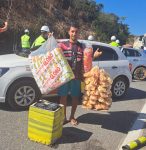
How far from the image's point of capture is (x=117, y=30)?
141 ft

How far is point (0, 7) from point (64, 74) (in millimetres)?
18610

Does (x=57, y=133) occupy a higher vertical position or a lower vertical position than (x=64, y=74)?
lower

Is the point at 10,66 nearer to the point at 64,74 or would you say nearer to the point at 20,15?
the point at 64,74

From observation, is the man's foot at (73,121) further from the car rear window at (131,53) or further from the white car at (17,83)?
the car rear window at (131,53)

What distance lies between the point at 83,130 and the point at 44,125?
1332 mm

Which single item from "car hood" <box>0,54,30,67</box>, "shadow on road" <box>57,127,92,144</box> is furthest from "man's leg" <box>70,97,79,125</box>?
"car hood" <box>0,54,30,67</box>

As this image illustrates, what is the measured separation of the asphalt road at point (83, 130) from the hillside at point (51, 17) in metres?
14.1

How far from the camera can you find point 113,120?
7.95 meters

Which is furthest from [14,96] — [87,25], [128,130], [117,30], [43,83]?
[117,30]

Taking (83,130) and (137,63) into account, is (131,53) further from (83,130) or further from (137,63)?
(83,130)

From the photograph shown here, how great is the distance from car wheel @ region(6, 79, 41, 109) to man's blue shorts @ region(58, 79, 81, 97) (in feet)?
4.56

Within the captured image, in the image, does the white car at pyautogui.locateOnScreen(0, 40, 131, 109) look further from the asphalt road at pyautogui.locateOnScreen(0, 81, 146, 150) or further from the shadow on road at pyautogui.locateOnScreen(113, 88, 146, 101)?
the shadow on road at pyautogui.locateOnScreen(113, 88, 146, 101)

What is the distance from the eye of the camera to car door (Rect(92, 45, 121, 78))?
31.8 ft

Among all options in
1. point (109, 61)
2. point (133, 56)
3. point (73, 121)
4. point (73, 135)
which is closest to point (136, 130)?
point (73, 121)
